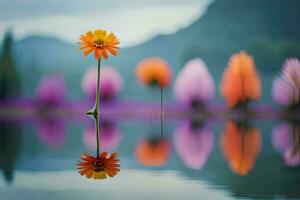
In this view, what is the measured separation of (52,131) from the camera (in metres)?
4.20

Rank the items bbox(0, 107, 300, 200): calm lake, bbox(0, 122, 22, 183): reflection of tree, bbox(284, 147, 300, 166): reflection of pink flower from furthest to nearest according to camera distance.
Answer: bbox(284, 147, 300, 166): reflection of pink flower
bbox(0, 122, 22, 183): reflection of tree
bbox(0, 107, 300, 200): calm lake

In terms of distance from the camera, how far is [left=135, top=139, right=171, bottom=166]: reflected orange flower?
3.03 meters

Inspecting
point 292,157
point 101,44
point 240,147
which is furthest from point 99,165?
point 101,44

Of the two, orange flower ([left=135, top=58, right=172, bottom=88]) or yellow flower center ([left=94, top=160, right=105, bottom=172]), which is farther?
orange flower ([left=135, top=58, right=172, bottom=88])

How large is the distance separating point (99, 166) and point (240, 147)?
0.96 m

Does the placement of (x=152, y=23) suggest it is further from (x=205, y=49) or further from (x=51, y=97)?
(x=51, y=97)

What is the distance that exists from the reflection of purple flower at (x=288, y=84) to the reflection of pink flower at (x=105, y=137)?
1441 millimetres

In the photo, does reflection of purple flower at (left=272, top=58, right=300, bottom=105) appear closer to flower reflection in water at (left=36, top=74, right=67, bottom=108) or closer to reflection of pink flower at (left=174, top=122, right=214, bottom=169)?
reflection of pink flower at (left=174, top=122, right=214, bottom=169)

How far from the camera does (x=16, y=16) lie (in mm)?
4926

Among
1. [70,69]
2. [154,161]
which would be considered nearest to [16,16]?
[70,69]

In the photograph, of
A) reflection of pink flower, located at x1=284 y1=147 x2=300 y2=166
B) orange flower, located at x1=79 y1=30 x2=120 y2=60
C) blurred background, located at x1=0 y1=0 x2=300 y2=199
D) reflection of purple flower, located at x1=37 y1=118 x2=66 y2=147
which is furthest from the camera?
blurred background, located at x1=0 y1=0 x2=300 y2=199

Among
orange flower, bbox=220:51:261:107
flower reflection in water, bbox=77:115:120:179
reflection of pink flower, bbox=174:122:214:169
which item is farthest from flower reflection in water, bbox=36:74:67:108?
flower reflection in water, bbox=77:115:120:179

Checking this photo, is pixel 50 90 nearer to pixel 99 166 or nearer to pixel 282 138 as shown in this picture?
pixel 282 138

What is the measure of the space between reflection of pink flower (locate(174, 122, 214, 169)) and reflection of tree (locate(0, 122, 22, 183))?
91 cm
